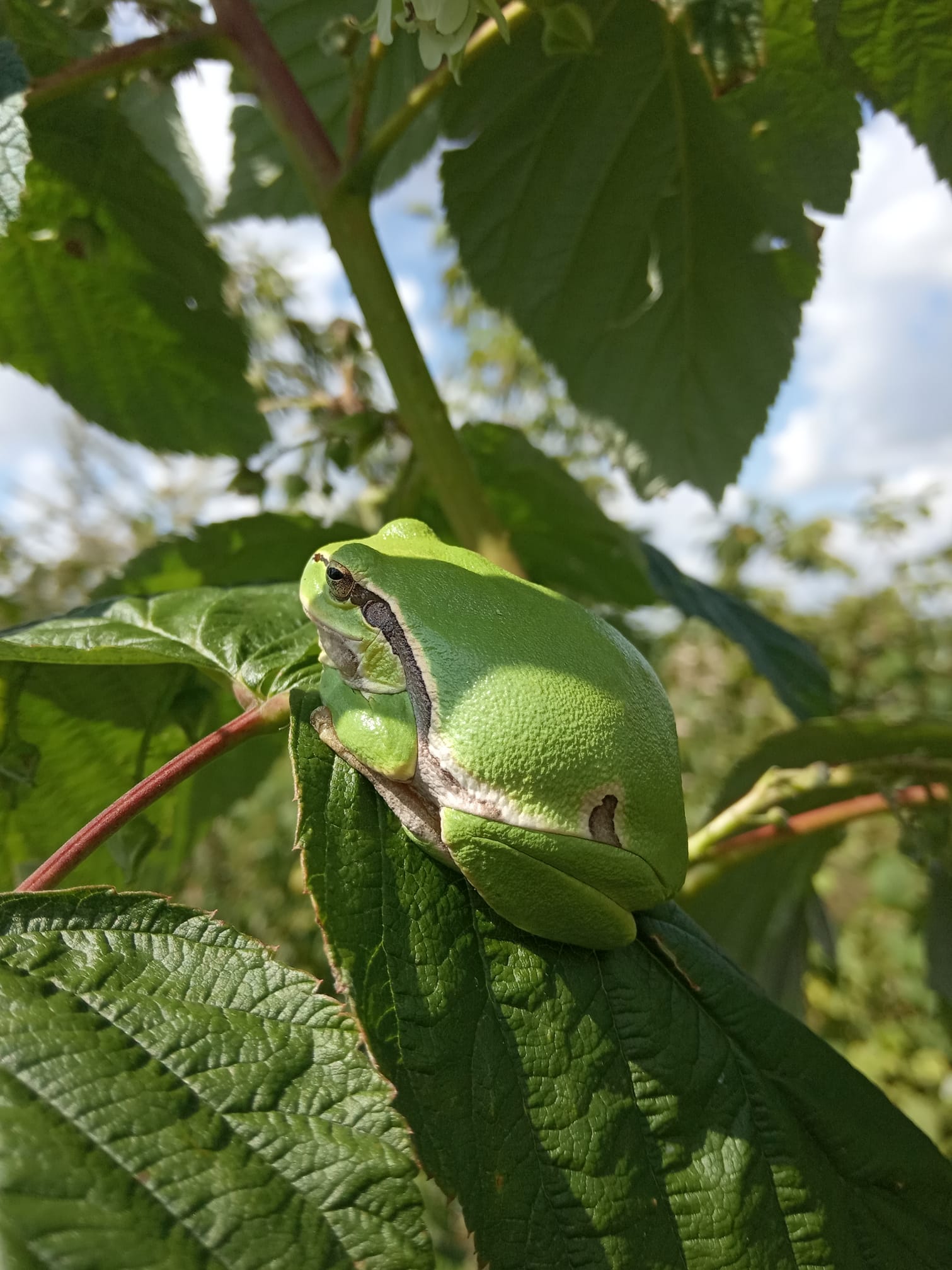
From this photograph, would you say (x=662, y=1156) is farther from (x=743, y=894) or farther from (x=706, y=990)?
(x=743, y=894)

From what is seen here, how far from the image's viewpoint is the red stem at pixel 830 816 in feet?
3.94

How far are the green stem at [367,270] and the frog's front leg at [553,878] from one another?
0.44m

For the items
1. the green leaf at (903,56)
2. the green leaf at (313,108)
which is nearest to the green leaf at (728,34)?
the green leaf at (903,56)

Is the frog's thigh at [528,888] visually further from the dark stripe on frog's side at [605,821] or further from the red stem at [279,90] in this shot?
the red stem at [279,90]

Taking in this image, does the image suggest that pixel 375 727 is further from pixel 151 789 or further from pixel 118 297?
pixel 118 297

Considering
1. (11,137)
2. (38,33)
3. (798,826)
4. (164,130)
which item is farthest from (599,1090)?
(164,130)

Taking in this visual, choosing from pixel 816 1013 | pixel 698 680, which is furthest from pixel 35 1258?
pixel 698 680

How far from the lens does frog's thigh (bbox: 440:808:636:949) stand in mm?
720

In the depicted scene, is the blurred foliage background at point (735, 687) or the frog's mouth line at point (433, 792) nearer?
the frog's mouth line at point (433, 792)

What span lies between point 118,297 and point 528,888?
1.01m

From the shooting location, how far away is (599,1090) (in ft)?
2.25

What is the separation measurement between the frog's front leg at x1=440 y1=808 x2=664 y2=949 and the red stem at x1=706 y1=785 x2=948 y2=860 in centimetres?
47

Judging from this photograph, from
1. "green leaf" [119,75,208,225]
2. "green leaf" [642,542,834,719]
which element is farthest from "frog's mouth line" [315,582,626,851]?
"green leaf" [119,75,208,225]

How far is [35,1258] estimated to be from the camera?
46 cm
